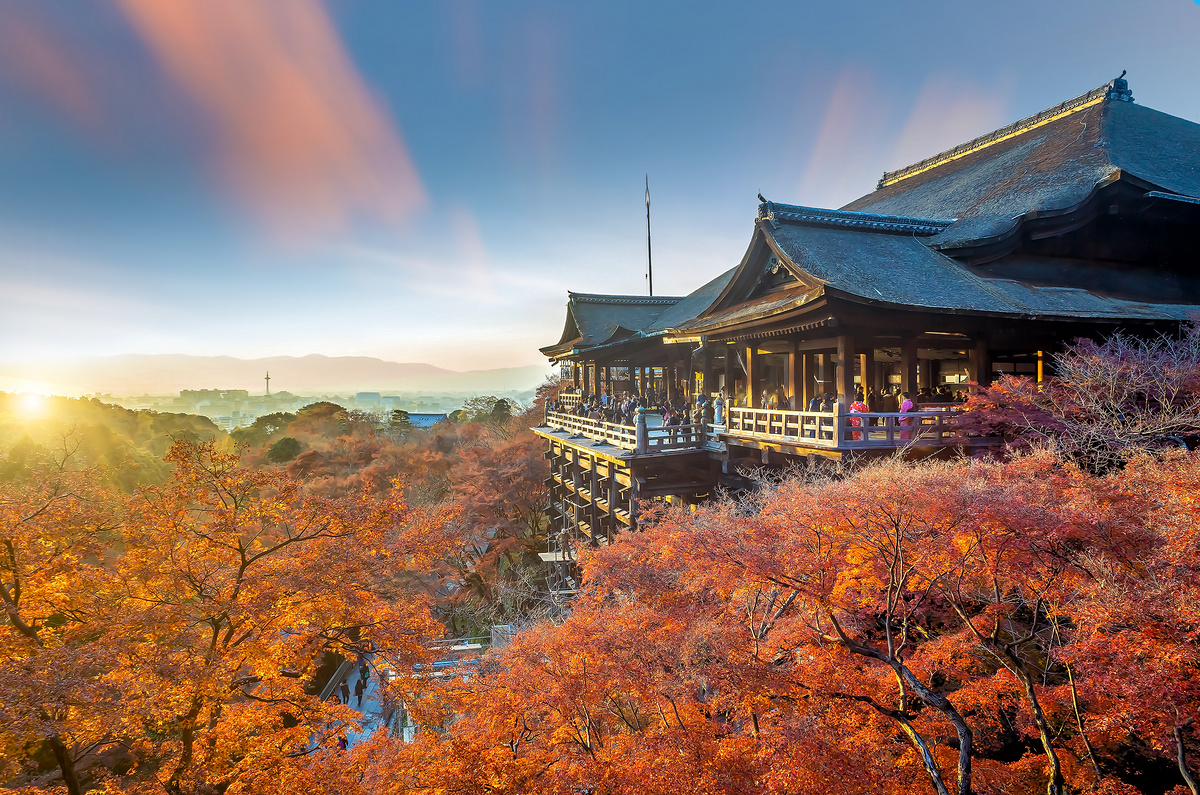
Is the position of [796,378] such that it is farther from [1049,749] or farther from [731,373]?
[1049,749]

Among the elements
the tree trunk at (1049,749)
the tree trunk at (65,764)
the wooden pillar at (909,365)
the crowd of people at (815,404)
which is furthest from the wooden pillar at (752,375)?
the tree trunk at (65,764)

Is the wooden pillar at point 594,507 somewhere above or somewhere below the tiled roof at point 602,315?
below

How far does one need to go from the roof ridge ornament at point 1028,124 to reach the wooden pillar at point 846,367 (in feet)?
50.6

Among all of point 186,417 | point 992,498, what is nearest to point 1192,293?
point 992,498

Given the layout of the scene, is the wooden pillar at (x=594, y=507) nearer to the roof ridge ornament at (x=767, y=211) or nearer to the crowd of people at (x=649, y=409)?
the crowd of people at (x=649, y=409)

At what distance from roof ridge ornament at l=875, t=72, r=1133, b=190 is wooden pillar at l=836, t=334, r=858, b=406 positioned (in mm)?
15416

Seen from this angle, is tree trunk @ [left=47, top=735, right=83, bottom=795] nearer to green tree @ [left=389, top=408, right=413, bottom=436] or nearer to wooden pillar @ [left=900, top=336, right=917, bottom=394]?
wooden pillar @ [left=900, top=336, right=917, bottom=394]

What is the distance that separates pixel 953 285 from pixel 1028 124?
1270cm

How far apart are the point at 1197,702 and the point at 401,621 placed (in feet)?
34.8

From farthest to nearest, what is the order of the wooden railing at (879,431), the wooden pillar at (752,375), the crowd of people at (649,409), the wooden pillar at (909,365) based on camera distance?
the crowd of people at (649,409), the wooden pillar at (752,375), the wooden pillar at (909,365), the wooden railing at (879,431)

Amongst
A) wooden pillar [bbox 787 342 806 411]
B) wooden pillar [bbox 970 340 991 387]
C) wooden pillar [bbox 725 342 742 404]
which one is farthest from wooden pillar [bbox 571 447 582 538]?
wooden pillar [bbox 970 340 991 387]

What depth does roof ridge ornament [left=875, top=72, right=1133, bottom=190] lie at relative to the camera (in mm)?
16141

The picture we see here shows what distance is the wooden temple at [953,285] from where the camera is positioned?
33.8 ft

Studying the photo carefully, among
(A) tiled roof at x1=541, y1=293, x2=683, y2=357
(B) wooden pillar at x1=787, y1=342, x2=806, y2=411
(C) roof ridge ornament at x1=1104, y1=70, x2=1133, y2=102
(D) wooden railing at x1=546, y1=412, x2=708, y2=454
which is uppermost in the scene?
(C) roof ridge ornament at x1=1104, y1=70, x2=1133, y2=102
